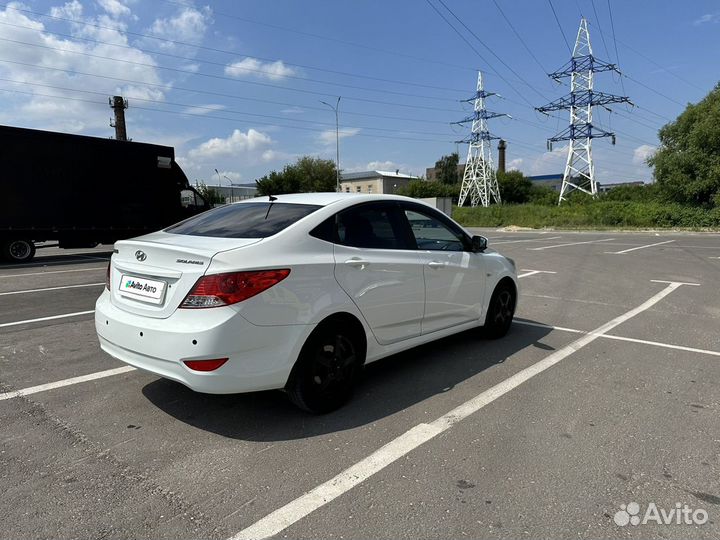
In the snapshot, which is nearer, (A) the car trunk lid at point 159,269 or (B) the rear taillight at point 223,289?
(B) the rear taillight at point 223,289

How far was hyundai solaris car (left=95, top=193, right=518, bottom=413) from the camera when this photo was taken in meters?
3.14

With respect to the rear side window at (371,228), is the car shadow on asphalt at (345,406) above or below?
below

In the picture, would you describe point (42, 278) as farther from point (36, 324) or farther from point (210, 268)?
point (210, 268)

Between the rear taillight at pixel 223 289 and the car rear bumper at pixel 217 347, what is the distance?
0.05 m

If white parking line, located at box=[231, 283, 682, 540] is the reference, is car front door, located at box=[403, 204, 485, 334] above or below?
above

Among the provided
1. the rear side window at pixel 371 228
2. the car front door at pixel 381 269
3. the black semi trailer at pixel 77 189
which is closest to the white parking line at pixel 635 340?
the car front door at pixel 381 269

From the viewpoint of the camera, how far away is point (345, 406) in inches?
152

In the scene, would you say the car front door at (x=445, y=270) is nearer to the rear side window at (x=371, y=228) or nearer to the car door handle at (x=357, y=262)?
the rear side window at (x=371, y=228)

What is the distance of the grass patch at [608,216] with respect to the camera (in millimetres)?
34188

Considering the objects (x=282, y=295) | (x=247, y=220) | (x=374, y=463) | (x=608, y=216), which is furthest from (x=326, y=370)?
(x=608, y=216)

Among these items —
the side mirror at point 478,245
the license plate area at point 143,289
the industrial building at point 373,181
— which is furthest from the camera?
the industrial building at point 373,181

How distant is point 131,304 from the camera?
3.54 meters

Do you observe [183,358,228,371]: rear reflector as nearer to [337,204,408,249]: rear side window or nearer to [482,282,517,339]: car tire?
[337,204,408,249]: rear side window

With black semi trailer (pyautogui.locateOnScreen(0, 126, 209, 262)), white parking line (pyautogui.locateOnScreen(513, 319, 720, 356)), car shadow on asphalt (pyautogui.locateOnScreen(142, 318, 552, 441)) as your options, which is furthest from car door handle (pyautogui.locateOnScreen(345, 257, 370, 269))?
black semi trailer (pyautogui.locateOnScreen(0, 126, 209, 262))
